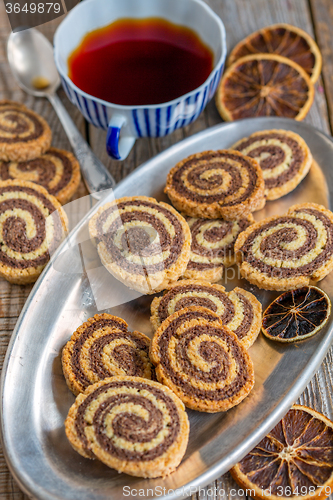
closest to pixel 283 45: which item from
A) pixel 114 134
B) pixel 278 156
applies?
pixel 278 156

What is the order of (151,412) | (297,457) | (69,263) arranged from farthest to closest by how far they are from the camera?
(69,263) → (297,457) → (151,412)

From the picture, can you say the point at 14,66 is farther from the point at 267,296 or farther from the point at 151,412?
the point at 151,412

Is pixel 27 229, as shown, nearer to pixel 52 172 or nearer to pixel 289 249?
pixel 52 172

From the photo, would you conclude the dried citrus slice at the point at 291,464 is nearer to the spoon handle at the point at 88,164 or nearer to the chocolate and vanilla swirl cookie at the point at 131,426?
the chocolate and vanilla swirl cookie at the point at 131,426

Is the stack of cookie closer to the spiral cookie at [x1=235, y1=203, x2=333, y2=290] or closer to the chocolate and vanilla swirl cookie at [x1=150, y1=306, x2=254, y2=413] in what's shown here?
the chocolate and vanilla swirl cookie at [x1=150, y1=306, x2=254, y2=413]

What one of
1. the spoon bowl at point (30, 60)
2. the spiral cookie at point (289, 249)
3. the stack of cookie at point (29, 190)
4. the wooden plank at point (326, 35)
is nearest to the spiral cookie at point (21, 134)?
the stack of cookie at point (29, 190)

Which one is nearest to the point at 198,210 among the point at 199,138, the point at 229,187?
the point at 229,187

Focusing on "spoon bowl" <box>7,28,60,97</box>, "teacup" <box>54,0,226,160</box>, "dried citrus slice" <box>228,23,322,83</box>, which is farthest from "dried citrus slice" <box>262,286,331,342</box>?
"spoon bowl" <box>7,28,60,97</box>
